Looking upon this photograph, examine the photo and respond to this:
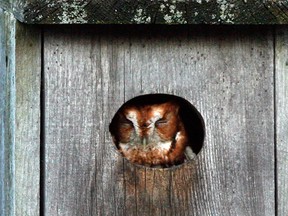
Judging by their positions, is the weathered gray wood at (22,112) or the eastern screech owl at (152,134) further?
the eastern screech owl at (152,134)

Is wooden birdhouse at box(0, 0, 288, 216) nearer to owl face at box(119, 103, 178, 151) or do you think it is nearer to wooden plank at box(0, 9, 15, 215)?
wooden plank at box(0, 9, 15, 215)

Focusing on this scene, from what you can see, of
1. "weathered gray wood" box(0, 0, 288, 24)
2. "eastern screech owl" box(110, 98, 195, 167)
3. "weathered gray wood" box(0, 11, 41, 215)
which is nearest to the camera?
"weathered gray wood" box(0, 0, 288, 24)

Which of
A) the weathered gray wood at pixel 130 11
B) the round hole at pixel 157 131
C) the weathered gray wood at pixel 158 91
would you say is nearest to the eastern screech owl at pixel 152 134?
the round hole at pixel 157 131

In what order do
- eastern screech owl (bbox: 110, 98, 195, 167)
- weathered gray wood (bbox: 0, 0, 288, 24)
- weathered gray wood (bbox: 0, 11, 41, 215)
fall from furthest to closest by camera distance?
eastern screech owl (bbox: 110, 98, 195, 167) → weathered gray wood (bbox: 0, 11, 41, 215) → weathered gray wood (bbox: 0, 0, 288, 24)

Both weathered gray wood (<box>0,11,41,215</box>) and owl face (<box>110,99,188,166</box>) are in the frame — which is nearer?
weathered gray wood (<box>0,11,41,215</box>)

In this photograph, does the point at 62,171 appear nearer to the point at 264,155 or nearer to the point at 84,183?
the point at 84,183

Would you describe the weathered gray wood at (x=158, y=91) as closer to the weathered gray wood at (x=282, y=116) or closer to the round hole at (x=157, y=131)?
the weathered gray wood at (x=282, y=116)

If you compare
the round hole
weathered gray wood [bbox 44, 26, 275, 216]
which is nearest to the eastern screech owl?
the round hole
